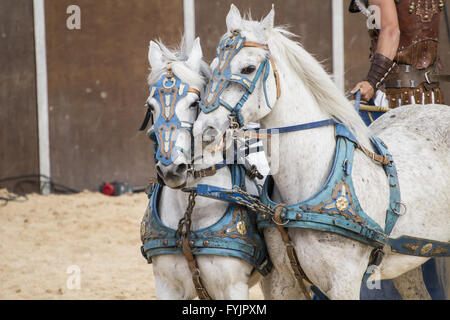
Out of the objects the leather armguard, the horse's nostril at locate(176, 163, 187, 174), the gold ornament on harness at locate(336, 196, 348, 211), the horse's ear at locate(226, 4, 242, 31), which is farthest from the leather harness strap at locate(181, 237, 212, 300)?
the leather armguard

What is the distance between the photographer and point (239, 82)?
103 inches

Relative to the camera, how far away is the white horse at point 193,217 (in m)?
2.80

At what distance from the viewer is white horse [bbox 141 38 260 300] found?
110 inches

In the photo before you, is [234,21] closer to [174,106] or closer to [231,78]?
[231,78]

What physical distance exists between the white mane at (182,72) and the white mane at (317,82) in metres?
0.35

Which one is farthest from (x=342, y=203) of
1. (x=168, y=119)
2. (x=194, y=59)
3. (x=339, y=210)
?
(x=194, y=59)

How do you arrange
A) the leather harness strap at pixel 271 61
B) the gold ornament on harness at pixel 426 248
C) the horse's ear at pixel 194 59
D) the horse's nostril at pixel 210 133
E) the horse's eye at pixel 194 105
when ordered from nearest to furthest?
1. the horse's nostril at pixel 210 133
2. the leather harness strap at pixel 271 61
3. the horse's eye at pixel 194 105
4. the horse's ear at pixel 194 59
5. the gold ornament on harness at pixel 426 248

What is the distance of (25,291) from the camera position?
205 inches

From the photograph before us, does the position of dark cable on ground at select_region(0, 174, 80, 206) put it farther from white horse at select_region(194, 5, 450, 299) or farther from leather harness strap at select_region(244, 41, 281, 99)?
leather harness strap at select_region(244, 41, 281, 99)

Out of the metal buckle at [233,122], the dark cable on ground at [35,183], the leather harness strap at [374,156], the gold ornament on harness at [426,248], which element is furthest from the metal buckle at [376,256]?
the dark cable on ground at [35,183]

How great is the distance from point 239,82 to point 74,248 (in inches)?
170

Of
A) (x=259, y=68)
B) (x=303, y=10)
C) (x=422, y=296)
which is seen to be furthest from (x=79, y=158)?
(x=259, y=68)

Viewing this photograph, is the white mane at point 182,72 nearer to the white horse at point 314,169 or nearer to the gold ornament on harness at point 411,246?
the white horse at point 314,169
